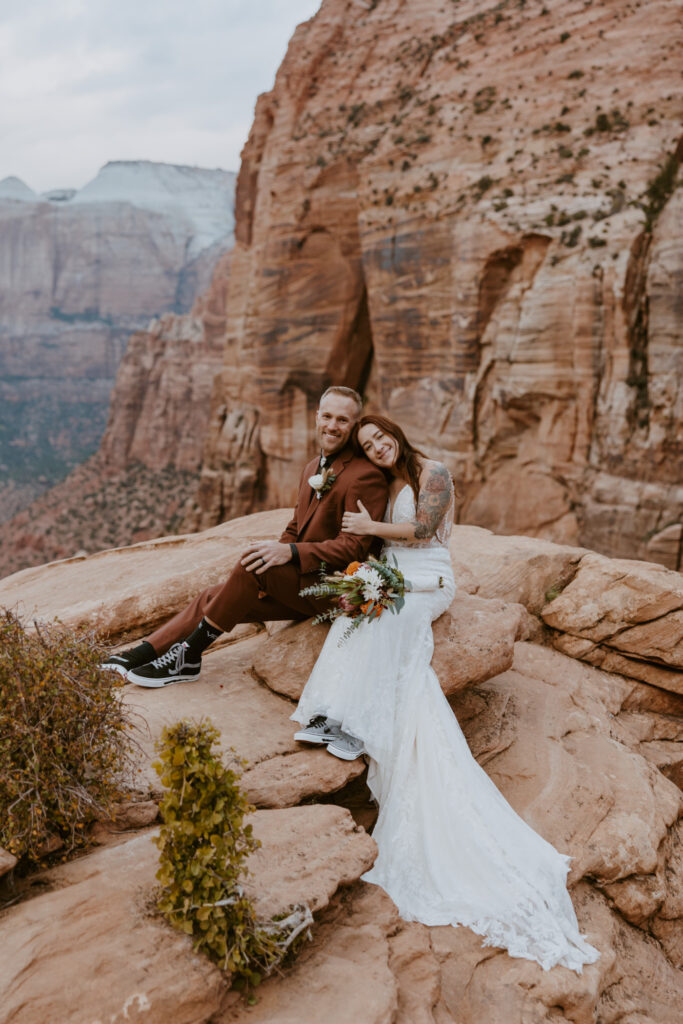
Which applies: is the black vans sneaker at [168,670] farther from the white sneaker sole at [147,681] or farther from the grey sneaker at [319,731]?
the grey sneaker at [319,731]

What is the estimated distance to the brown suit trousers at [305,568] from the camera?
5.29m

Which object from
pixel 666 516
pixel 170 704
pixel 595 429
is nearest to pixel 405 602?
pixel 170 704

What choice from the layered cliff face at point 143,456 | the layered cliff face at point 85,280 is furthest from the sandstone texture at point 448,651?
the layered cliff face at point 85,280

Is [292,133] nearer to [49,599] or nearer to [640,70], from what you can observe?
[640,70]

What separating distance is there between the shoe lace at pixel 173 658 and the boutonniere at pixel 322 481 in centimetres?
147

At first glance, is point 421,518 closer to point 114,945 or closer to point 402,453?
point 402,453

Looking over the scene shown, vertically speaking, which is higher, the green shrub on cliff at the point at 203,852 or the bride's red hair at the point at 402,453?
the bride's red hair at the point at 402,453

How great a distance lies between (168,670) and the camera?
5469mm

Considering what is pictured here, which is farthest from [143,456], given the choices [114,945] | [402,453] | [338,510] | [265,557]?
[114,945]

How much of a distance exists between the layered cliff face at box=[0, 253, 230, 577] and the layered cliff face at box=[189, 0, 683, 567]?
701 inches

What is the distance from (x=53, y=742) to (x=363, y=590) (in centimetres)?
212

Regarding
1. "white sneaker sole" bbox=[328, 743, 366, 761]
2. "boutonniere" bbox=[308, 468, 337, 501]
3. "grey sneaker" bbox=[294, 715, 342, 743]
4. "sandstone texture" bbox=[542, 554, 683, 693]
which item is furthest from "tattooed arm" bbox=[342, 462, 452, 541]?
"sandstone texture" bbox=[542, 554, 683, 693]

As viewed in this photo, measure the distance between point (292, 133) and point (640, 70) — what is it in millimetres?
17761

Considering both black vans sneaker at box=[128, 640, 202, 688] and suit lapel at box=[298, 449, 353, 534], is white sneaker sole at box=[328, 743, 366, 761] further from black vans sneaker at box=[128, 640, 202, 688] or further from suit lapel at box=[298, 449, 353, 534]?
suit lapel at box=[298, 449, 353, 534]
